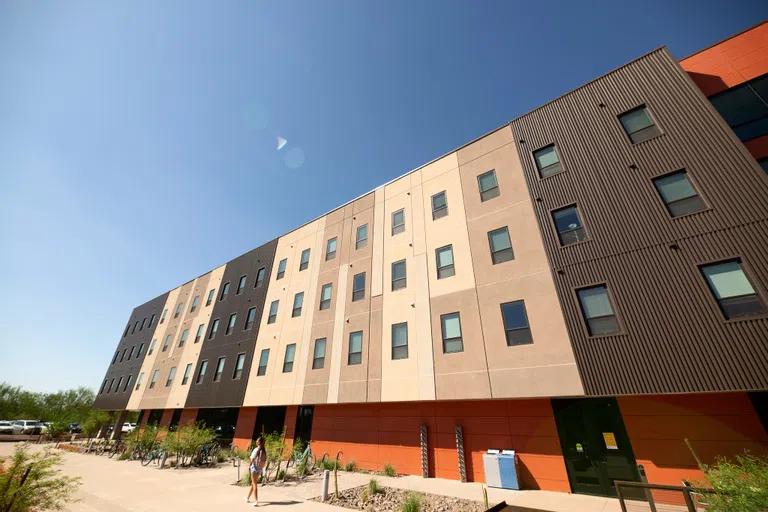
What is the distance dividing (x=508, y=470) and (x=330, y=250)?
1529cm

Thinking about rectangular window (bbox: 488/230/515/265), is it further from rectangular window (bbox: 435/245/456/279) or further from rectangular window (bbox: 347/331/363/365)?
rectangular window (bbox: 347/331/363/365)

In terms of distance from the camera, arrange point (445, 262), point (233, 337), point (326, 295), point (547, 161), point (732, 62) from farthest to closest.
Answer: point (233, 337) → point (326, 295) → point (445, 262) → point (547, 161) → point (732, 62)

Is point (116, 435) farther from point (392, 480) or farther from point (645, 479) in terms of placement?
point (645, 479)

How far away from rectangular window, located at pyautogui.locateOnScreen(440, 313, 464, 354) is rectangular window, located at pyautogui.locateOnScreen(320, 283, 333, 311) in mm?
8018

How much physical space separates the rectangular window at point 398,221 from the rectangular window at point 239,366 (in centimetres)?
1480

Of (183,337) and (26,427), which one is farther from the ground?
(183,337)

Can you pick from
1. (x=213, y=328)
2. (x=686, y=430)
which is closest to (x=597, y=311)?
(x=686, y=430)

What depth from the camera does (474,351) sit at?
41.1 feet

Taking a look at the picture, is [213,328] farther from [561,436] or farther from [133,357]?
[561,436]

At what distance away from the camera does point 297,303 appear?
21219mm

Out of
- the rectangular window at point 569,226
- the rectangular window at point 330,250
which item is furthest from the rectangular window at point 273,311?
the rectangular window at point 569,226

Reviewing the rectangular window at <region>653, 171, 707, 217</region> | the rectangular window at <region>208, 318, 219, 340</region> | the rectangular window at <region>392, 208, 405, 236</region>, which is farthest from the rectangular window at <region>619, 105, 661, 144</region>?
the rectangular window at <region>208, 318, 219, 340</region>

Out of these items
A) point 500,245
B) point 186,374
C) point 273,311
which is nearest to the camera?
point 500,245

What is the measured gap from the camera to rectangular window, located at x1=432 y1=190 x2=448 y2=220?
16.4m
